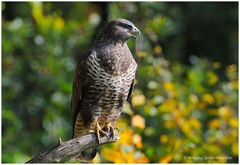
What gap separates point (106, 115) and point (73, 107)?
0.61 ft

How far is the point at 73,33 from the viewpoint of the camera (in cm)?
589

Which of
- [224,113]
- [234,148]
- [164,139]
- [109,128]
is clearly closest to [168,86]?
[164,139]

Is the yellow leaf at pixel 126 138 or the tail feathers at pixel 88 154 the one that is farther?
the yellow leaf at pixel 126 138

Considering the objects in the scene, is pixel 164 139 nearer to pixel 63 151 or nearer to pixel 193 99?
pixel 193 99

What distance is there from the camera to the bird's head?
361 cm

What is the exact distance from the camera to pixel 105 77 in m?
3.58

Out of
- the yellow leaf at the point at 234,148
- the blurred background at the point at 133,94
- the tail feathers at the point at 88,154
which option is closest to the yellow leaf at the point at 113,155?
the tail feathers at the point at 88,154

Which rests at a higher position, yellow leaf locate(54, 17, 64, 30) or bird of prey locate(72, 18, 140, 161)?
yellow leaf locate(54, 17, 64, 30)

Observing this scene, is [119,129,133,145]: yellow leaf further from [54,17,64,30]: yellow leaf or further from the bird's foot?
[54,17,64,30]: yellow leaf

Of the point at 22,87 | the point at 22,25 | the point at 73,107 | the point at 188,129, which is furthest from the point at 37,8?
the point at 73,107

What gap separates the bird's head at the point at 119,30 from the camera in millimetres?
3611

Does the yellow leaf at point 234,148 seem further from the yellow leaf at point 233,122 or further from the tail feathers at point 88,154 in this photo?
the tail feathers at point 88,154

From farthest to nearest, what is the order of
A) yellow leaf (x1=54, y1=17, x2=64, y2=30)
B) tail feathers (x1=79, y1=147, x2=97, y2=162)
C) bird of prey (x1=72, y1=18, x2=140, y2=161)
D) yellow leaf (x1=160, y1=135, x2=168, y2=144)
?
yellow leaf (x1=54, y1=17, x2=64, y2=30) < yellow leaf (x1=160, y1=135, x2=168, y2=144) < tail feathers (x1=79, y1=147, x2=97, y2=162) < bird of prey (x1=72, y1=18, x2=140, y2=161)

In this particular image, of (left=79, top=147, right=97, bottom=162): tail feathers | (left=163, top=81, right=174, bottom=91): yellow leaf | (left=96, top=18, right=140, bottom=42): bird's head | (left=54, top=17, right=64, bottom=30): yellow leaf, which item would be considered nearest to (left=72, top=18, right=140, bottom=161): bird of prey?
(left=96, top=18, right=140, bottom=42): bird's head
